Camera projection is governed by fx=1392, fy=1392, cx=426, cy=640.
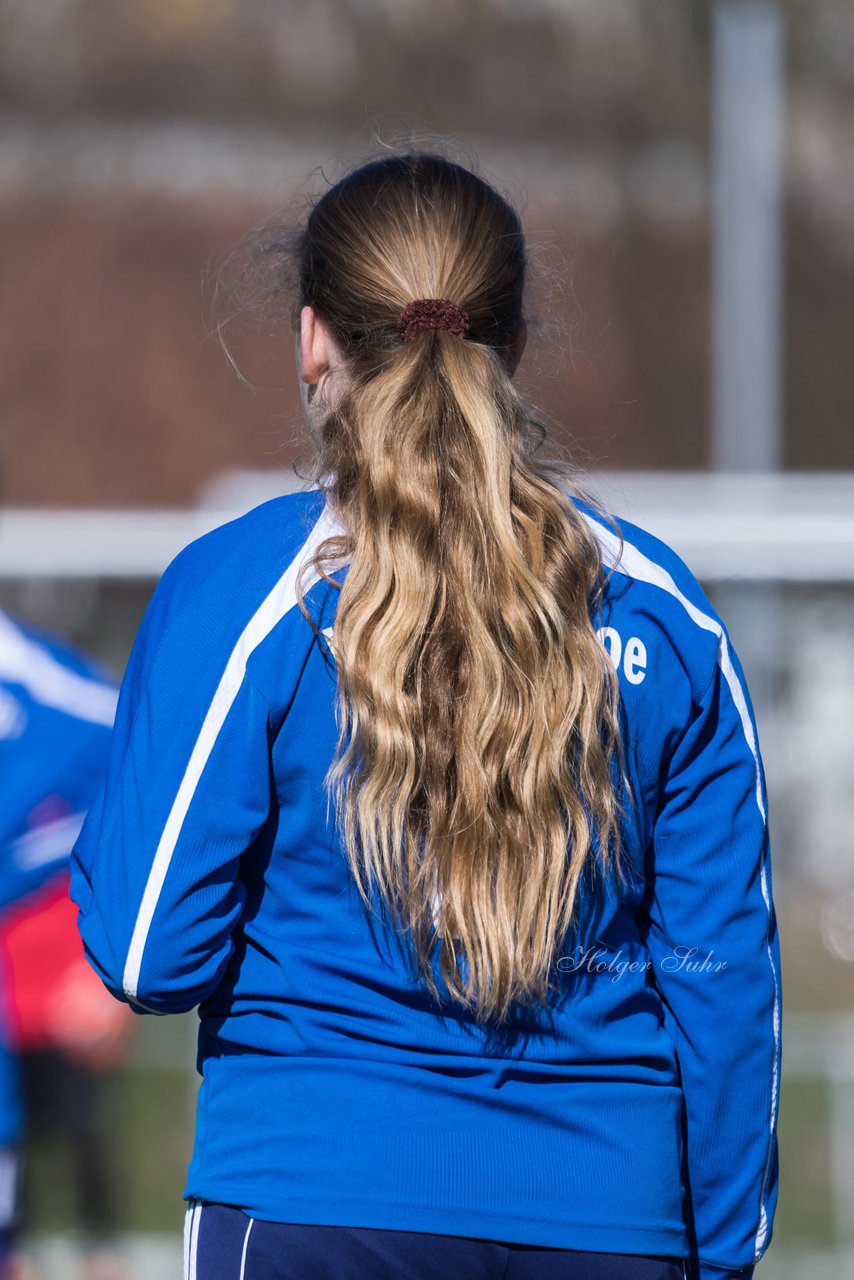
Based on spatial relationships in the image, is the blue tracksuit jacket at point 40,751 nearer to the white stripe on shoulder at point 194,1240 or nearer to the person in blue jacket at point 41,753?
the person in blue jacket at point 41,753

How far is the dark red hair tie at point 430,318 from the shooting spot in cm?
110

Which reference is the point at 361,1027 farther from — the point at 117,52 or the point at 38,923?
the point at 117,52

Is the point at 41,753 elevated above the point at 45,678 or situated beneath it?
situated beneath

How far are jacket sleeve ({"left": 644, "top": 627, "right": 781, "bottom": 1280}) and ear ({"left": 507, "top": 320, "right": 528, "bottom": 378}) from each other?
11.4 inches

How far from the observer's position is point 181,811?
3.35ft

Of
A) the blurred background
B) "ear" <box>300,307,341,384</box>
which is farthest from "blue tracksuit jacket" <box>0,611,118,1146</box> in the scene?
the blurred background

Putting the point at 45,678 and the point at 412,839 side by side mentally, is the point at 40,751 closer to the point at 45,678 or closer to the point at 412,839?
the point at 45,678

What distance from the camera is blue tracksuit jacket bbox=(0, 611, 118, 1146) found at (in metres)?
2.22

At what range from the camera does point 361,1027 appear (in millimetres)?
1021

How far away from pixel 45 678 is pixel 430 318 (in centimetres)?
133

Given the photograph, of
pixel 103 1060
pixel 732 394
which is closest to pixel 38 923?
pixel 103 1060

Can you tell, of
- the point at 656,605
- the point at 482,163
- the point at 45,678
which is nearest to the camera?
the point at 656,605

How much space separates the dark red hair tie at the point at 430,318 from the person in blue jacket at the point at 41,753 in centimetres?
127

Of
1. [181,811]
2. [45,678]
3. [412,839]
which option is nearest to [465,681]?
[412,839]
